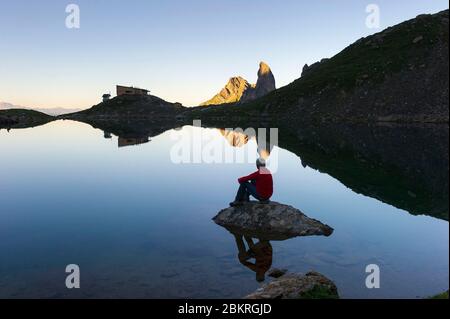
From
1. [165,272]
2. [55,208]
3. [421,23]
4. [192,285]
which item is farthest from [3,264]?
[421,23]

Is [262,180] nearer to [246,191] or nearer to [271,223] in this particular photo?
[246,191]

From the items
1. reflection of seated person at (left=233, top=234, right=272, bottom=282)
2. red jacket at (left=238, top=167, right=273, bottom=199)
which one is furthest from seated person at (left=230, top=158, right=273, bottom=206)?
reflection of seated person at (left=233, top=234, right=272, bottom=282)

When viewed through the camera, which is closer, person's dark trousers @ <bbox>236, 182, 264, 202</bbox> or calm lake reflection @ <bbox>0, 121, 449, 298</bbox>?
calm lake reflection @ <bbox>0, 121, 449, 298</bbox>


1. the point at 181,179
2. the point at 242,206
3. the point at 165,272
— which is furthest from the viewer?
the point at 181,179

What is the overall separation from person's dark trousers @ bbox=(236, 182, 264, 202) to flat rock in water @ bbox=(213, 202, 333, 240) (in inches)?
18.8

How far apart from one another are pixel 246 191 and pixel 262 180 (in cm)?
157

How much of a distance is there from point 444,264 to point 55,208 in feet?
76.4

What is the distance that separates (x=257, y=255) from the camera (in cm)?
1778

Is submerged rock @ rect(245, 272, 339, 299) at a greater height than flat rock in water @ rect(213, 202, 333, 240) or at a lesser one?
lesser

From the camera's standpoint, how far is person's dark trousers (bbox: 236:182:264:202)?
73.6 ft

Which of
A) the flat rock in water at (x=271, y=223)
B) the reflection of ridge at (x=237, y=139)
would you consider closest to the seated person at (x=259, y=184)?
the flat rock in water at (x=271, y=223)

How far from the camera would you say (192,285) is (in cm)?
1448

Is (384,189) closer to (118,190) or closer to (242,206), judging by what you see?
(242,206)

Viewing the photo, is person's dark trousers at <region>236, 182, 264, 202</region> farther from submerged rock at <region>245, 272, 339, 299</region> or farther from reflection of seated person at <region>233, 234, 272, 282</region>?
submerged rock at <region>245, 272, 339, 299</region>
